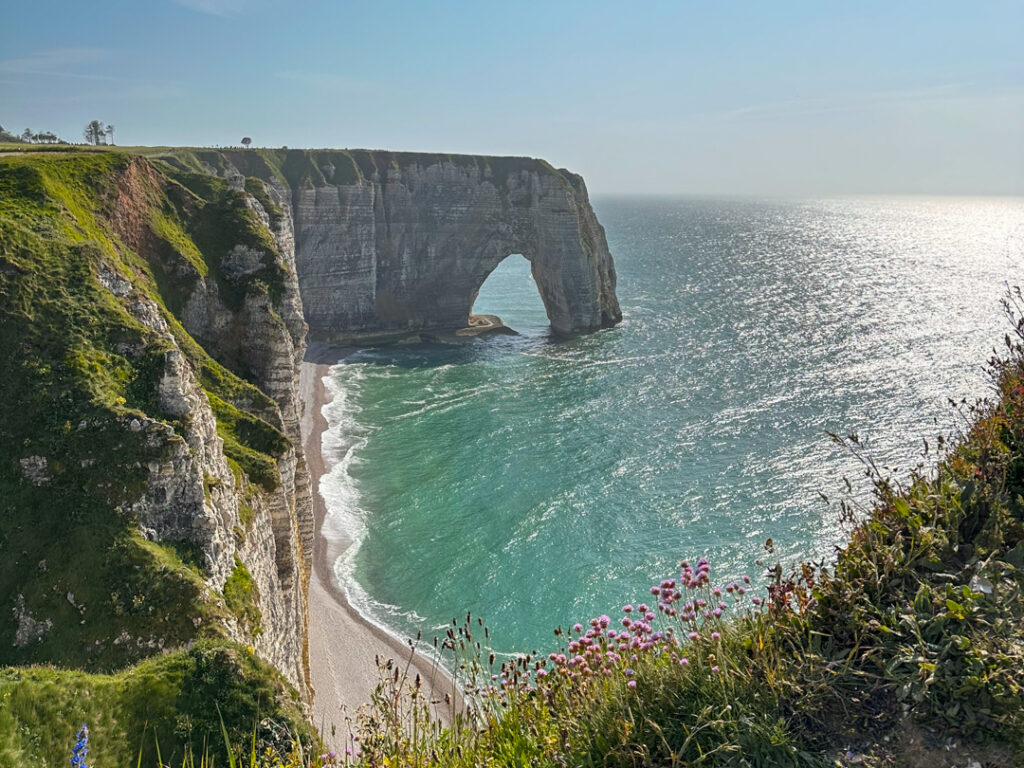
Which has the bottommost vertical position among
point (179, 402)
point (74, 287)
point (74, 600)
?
point (74, 600)

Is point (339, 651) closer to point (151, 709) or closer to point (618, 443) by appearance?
point (151, 709)

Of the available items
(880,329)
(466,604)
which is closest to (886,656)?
(466,604)

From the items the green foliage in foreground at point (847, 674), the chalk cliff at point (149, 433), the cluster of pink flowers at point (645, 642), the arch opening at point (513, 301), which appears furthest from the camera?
the arch opening at point (513, 301)

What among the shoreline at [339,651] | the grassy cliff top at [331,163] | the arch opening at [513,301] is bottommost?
the shoreline at [339,651]

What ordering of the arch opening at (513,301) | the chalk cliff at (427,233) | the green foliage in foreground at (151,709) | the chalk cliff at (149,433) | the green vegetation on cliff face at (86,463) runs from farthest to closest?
the arch opening at (513,301)
the chalk cliff at (427,233)
the chalk cliff at (149,433)
the green vegetation on cliff face at (86,463)
the green foliage in foreground at (151,709)

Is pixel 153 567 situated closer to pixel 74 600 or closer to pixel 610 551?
pixel 74 600

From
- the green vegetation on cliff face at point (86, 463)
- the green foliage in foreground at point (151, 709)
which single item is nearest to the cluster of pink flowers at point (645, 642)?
the green foliage in foreground at point (151, 709)

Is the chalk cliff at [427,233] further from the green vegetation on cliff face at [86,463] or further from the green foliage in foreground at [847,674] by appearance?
the green foliage in foreground at [847,674]
